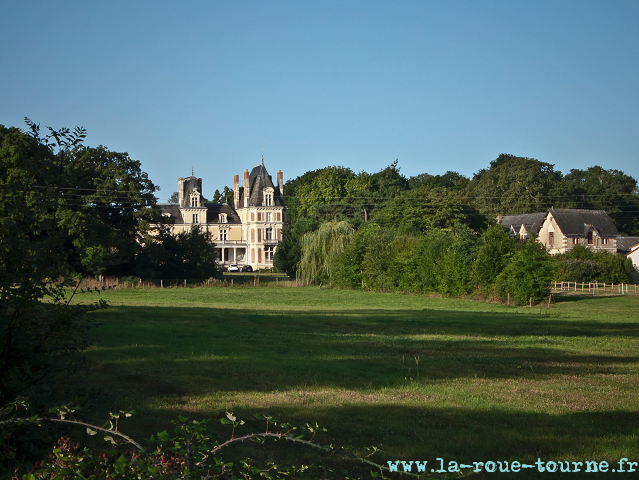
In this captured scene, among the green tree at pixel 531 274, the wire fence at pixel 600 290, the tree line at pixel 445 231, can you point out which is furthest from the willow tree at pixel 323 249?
the green tree at pixel 531 274

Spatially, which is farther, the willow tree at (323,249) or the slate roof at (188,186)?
the slate roof at (188,186)

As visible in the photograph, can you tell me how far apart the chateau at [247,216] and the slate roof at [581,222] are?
3808 cm

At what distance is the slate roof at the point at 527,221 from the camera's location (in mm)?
70688

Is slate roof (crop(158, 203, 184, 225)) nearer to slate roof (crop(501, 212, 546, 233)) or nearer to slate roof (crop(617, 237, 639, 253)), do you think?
slate roof (crop(501, 212, 546, 233))

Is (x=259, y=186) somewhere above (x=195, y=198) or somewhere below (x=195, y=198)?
above

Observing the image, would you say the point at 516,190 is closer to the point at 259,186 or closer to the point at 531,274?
the point at 259,186

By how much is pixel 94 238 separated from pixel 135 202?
44919mm

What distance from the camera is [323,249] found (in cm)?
4909

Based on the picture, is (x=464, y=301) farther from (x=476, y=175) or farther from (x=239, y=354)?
(x=476, y=175)

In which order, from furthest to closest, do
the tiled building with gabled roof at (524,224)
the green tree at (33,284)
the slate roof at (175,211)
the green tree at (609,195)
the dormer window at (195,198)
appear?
1. the green tree at (609,195)
2. the dormer window at (195,198)
3. the slate roof at (175,211)
4. the tiled building with gabled roof at (524,224)
5. the green tree at (33,284)

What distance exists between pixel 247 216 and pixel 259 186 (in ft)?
16.1

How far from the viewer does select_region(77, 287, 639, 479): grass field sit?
6.74m

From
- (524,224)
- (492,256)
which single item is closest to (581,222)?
(524,224)

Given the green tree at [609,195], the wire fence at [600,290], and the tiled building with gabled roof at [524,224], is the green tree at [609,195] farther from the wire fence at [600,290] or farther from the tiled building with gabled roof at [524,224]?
the wire fence at [600,290]
